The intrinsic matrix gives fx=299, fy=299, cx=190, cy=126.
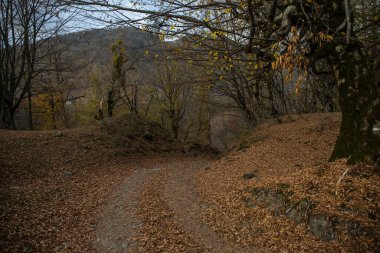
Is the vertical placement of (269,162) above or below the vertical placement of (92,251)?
above

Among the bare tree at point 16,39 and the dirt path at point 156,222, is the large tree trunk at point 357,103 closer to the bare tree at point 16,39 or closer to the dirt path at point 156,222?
the dirt path at point 156,222

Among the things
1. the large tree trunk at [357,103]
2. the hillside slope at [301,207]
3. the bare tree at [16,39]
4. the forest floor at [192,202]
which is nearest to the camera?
the hillside slope at [301,207]

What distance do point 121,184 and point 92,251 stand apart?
16.5ft

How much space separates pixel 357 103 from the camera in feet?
22.2

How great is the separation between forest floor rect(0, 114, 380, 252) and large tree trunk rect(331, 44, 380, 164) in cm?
43

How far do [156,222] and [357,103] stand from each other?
18.1 ft

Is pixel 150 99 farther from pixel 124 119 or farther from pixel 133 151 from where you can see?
pixel 133 151

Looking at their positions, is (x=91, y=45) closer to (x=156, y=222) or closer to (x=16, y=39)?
(x=16, y=39)

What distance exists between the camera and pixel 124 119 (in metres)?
19.9

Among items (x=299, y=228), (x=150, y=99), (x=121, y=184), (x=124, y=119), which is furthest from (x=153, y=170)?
(x=150, y=99)

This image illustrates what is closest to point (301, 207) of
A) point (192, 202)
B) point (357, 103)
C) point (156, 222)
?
point (357, 103)

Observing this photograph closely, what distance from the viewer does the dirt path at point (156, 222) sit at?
20.7ft

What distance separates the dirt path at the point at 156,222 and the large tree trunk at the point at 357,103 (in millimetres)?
3406

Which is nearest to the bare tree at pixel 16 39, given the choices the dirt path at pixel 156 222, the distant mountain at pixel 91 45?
the distant mountain at pixel 91 45
